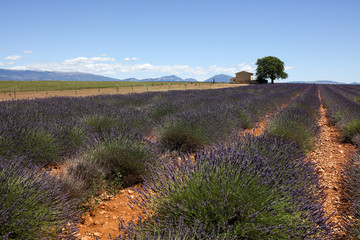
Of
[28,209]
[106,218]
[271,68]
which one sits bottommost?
[106,218]

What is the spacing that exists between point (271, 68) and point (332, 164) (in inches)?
2321

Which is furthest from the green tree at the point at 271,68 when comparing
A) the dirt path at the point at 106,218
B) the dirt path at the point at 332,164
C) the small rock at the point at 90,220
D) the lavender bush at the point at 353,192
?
the small rock at the point at 90,220

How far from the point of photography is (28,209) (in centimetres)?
181

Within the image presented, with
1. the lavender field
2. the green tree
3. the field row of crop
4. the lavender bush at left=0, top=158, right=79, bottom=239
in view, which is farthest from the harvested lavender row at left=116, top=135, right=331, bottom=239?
the green tree

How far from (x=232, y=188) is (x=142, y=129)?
3501 mm

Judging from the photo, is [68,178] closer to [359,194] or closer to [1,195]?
[1,195]

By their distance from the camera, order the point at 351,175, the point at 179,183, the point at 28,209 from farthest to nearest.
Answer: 1. the point at 351,175
2. the point at 179,183
3. the point at 28,209

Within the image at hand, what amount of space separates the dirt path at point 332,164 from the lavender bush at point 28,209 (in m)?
2.17

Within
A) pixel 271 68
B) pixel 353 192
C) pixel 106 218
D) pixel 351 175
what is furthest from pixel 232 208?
pixel 271 68

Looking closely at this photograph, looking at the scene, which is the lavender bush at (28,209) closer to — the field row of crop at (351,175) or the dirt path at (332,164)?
the dirt path at (332,164)

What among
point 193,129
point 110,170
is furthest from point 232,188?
point 193,129

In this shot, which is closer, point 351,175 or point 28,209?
point 28,209

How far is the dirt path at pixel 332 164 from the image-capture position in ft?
8.77

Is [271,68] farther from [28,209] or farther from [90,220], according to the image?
[28,209]
